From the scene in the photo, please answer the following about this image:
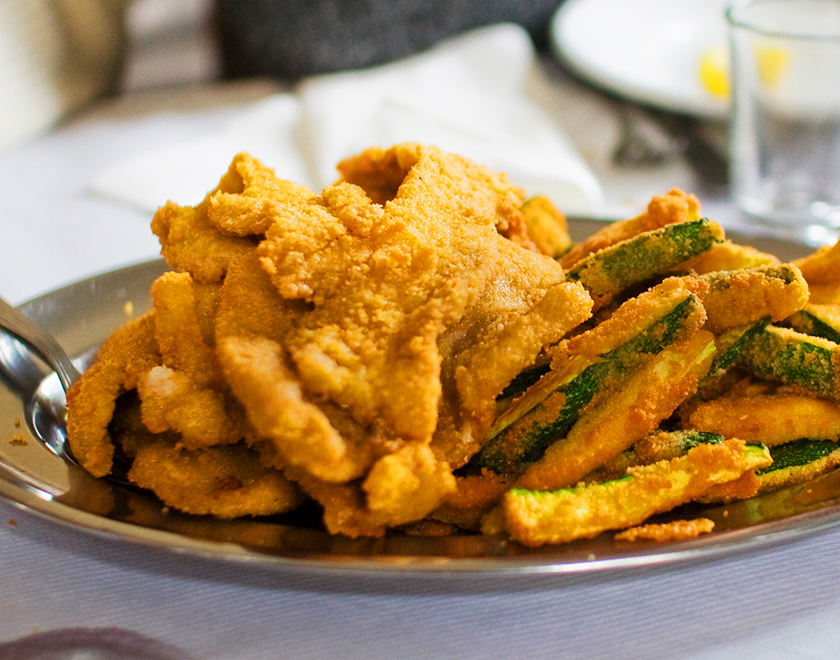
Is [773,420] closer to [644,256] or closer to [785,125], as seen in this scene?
[644,256]

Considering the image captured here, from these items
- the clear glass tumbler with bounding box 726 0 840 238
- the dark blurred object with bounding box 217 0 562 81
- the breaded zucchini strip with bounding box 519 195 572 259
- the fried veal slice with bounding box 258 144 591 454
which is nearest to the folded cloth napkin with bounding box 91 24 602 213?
the dark blurred object with bounding box 217 0 562 81

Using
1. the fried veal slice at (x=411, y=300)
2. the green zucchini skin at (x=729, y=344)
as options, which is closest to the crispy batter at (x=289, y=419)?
the fried veal slice at (x=411, y=300)

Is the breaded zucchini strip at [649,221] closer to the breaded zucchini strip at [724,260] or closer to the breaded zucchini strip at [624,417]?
the breaded zucchini strip at [724,260]

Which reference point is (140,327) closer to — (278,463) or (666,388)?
(278,463)

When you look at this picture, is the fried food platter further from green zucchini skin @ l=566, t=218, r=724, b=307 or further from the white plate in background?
the white plate in background

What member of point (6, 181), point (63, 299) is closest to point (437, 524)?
point (63, 299)

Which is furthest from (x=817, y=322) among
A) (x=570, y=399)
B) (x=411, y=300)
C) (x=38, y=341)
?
(x=38, y=341)

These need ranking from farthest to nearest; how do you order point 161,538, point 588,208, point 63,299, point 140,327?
point 588,208, point 63,299, point 140,327, point 161,538
